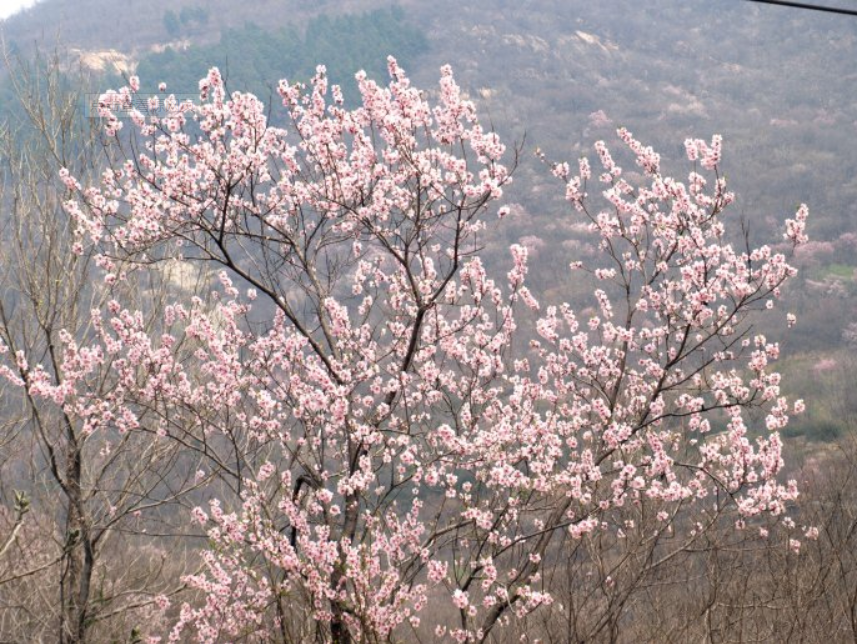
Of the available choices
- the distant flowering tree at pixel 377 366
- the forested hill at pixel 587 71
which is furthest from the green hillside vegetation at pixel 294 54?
the distant flowering tree at pixel 377 366

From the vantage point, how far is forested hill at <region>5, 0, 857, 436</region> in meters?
51.5

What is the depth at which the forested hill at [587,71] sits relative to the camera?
5150 centimetres

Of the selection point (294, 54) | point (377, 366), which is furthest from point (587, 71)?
point (377, 366)

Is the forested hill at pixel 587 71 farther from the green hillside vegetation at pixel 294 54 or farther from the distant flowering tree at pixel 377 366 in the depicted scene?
the distant flowering tree at pixel 377 366

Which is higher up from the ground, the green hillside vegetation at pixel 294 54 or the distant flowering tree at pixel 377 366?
the green hillside vegetation at pixel 294 54

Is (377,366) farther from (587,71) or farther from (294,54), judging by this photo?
(587,71)

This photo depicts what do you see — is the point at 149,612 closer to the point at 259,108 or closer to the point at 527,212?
the point at 259,108

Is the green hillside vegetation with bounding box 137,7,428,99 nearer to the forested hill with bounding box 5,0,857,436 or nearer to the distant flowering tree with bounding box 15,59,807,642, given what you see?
the forested hill with bounding box 5,0,857,436

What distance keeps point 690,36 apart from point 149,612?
78.5m

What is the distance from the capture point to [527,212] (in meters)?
56.6

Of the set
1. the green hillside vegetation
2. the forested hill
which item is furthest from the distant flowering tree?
the green hillside vegetation

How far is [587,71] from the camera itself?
76.8 m

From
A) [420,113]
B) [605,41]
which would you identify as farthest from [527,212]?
[420,113]

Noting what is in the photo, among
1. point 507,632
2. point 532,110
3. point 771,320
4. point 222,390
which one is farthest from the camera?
point 532,110
